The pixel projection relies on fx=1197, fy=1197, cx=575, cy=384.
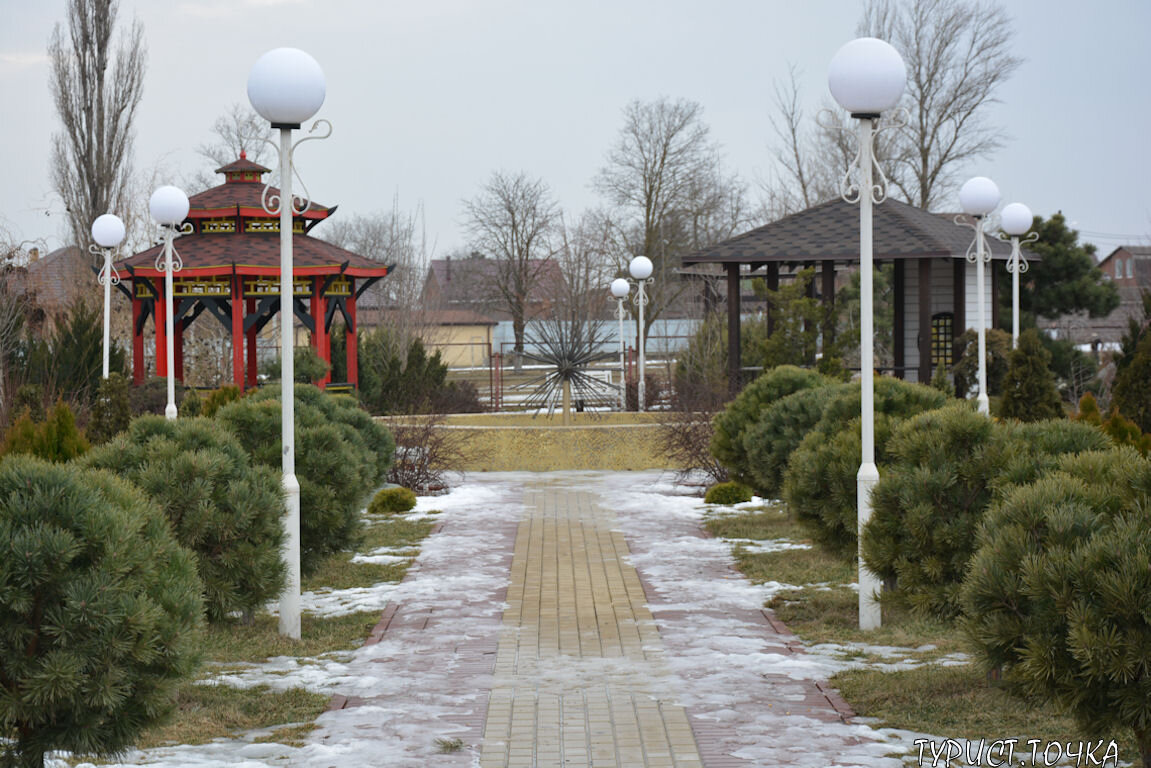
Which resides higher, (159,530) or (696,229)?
(696,229)

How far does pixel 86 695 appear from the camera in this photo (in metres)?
4.11

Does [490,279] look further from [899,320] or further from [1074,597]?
[1074,597]

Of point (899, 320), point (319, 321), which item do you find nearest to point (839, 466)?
point (319, 321)

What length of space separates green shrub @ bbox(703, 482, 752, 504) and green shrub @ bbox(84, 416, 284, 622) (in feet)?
25.8

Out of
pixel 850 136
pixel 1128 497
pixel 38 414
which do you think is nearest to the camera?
pixel 1128 497

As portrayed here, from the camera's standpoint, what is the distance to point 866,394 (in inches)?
297

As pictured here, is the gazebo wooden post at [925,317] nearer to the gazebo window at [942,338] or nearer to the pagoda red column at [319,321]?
the gazebo window at [942,338]

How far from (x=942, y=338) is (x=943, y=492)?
1630cm

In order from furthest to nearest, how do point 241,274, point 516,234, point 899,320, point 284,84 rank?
point 516,234 → point 899,320 → point 241,274 → point 284,84

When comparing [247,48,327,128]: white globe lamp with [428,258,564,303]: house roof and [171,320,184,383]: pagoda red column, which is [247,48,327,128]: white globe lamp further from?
[428,258,564,303]: house roof

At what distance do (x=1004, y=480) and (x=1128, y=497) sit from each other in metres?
1.55

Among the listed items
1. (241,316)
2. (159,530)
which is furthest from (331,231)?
(159,530)

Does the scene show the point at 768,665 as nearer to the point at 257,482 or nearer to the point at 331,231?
the point at 257,482

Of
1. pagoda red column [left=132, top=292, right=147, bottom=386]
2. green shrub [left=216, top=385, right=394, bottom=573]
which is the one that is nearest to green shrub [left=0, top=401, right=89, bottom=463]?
green shrub [left=216, top=385, right=394, bottom=573]
